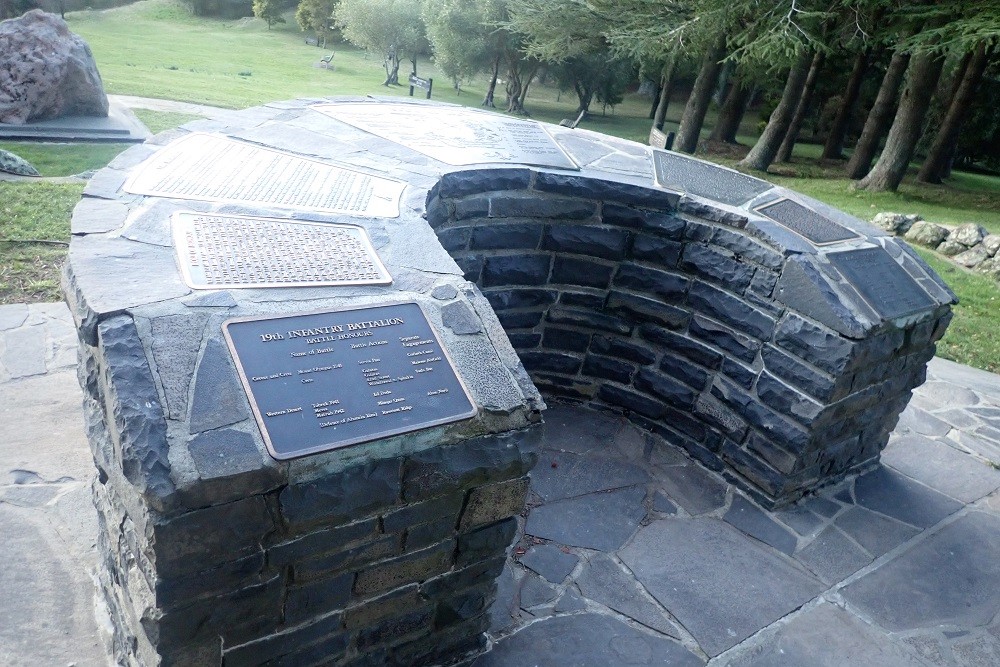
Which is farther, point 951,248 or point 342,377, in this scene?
point 951,248

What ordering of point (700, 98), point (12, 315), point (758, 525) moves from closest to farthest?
point (758, 525)
point (12, 315)
point (700, 98)

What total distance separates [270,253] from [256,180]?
882mm

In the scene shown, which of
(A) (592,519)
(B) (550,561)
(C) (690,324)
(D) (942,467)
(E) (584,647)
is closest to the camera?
(E) (584,647)

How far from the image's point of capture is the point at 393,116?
16.3 feet

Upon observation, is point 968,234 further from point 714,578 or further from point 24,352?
point 24,352

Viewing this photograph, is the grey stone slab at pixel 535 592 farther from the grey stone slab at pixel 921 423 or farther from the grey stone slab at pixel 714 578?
the grey stone slab at pixel 921 423

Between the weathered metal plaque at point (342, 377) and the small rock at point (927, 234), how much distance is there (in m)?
9.89

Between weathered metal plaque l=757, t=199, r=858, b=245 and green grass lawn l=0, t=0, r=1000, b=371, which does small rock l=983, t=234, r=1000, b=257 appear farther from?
weathered metal plaque l=757, t=199, r=858, b=245

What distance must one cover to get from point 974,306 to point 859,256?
5.27 metres

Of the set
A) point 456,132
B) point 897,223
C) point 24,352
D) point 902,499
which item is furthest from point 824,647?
point 897,223

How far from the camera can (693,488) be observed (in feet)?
13.0

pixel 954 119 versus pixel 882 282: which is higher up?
pixel 954 119

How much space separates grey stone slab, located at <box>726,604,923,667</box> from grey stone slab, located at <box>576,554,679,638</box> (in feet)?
1.09

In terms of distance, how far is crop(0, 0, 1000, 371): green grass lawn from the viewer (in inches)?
244
